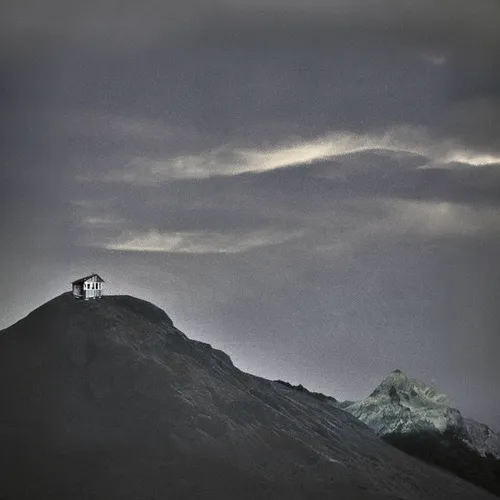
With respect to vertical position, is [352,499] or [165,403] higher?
[165,403]

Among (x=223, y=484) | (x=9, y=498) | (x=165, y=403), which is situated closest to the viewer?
(x=9, y=498)

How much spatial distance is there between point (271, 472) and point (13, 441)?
46.0 m

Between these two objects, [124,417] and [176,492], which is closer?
[176,492]

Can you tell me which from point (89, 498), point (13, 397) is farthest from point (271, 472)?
point (13, 397)

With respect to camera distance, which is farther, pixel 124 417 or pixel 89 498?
pixel 124 417

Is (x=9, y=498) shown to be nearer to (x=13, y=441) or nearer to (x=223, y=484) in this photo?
(x=13, y=441)

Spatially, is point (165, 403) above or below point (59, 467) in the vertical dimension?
above

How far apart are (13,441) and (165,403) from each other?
92.6 ft

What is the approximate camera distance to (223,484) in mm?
187250

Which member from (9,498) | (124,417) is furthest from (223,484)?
(9,498)

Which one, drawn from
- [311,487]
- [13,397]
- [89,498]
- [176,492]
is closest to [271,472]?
[311,487]

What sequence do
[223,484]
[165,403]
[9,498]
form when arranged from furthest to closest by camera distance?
[165,403], [223,484], [9,498]

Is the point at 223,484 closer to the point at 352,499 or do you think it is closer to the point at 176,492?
the point at 176,492

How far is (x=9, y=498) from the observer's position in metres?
175
